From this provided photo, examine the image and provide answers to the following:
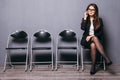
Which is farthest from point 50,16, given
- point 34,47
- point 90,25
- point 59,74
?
point 59,74

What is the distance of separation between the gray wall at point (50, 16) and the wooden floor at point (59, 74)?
776mm

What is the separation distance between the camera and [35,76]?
4.30 m

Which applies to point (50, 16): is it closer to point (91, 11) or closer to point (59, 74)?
point (91, 11)

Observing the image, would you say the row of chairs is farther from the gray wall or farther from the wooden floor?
the wooden floor

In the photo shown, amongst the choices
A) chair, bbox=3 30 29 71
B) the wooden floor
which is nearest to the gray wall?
chair, bbox=3 30 29 71

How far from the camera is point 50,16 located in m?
5.41

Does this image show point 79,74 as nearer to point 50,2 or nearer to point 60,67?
point 60,67

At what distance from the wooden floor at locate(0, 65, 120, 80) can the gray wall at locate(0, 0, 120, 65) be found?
0.78 m

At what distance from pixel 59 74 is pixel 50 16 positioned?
5.06 feet

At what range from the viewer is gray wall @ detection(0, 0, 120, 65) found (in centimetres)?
538

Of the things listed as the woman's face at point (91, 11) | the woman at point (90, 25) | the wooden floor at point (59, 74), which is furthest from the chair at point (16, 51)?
the woman's face at point (91, 11)

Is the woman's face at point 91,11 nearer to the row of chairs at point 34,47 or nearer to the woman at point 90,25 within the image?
the woman at point 90,25

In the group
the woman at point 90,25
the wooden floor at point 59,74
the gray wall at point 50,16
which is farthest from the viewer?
the gray wall at point 50,16

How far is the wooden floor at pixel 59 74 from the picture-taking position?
4.15 m
